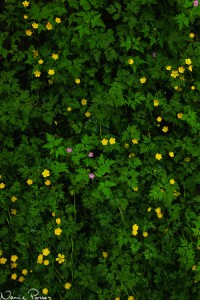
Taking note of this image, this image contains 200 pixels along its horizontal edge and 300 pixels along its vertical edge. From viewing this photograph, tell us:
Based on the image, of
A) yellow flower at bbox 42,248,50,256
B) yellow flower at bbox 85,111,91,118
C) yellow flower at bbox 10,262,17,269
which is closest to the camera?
yellow flower at bbox 42,248,50,256

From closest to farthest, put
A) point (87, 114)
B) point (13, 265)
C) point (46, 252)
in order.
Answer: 1. point (46, 252)
2. point (13, 265)
3. point (87, 114)

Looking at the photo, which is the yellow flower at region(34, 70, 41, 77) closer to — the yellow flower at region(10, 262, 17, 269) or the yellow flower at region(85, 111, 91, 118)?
the yellow flower at region(85, 111, 91, 118)

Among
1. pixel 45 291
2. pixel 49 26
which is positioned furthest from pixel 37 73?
pixel 45 291

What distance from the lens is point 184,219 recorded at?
121 inches

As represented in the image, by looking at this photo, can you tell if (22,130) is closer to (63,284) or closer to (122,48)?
(122,48)

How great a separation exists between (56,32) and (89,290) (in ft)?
6.69

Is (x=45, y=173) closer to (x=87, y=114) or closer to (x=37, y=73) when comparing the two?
(x=87, y=114)

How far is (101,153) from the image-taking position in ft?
9.37

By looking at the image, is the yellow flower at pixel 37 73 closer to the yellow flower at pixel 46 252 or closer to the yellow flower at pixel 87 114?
the yellow flower at pixel 87 114

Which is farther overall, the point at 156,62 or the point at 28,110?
the point at 156,62

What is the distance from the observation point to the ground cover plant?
2869 mm

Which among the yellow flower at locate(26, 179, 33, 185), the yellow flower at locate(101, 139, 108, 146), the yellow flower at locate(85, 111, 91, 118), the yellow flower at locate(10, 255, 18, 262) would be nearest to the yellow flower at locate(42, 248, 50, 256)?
the yellow flower at locate(10, 255, 18, 262)

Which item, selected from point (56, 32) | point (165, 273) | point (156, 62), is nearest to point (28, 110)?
point (56, 32)

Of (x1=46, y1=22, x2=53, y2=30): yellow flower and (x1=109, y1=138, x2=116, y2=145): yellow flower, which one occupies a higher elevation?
(x1=46, y1=22, x2=53, y2=30): yellow flower
